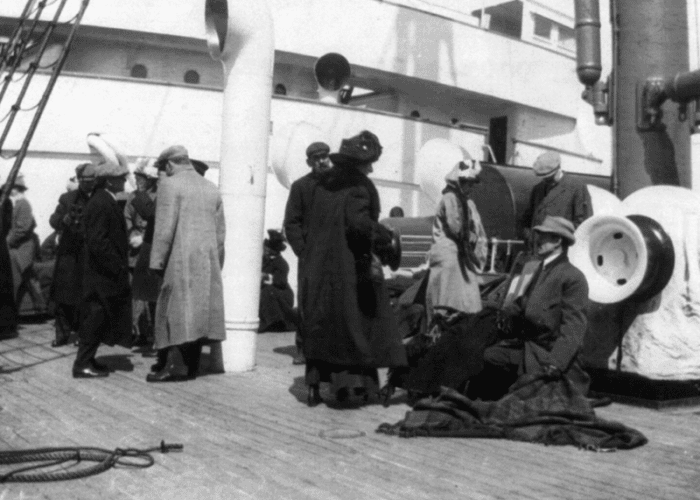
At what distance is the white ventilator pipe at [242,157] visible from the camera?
21.7ft

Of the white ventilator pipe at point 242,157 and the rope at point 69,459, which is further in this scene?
the white ventilator pipe at point 242,157

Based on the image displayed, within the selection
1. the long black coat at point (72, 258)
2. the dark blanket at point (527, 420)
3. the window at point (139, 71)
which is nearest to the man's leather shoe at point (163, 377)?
the long black coat at point (72, 258)

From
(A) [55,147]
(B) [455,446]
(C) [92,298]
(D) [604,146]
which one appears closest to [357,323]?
(B) [455,446]

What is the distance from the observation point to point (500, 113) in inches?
628

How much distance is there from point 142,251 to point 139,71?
5.49m

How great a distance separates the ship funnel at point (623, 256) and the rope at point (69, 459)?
2.92 meters

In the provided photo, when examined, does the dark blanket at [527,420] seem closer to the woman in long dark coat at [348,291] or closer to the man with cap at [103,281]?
the woman in long dark coat at [348,291]

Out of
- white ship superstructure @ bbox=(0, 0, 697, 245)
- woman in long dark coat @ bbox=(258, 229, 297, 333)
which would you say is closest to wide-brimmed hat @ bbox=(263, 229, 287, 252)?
woman in long dark coat @ bbox=(258, 229, 297, 333)

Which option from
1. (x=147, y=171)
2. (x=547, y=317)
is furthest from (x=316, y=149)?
(x=547, y=317)

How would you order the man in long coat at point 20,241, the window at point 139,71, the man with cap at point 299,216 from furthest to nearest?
the window at point 139,71 < the man in long coat at point 20,241 < the man with cap at point 299,216

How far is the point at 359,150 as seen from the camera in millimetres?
5453

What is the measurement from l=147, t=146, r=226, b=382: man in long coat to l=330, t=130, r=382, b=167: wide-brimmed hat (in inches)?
49.9

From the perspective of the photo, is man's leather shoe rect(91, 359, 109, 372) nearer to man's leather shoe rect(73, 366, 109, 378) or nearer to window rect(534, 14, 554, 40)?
man's leather shoe rect(73, 366, 109, 378)

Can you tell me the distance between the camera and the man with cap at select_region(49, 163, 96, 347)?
6945 mm
